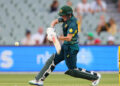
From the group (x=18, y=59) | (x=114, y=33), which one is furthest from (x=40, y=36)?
(x=114, y=33)

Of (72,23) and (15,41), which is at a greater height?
(72,23)

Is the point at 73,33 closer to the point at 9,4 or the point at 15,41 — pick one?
the point at 15,41

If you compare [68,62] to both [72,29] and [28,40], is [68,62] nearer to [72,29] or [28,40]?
[72,29]

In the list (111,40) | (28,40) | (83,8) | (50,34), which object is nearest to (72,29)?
(50,34)

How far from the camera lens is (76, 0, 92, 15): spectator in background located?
19.7 metres

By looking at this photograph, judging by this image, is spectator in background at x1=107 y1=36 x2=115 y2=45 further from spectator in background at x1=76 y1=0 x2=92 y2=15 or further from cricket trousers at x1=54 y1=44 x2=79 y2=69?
cricket trousers at x1=54 y1=44 x2=79 y2=69

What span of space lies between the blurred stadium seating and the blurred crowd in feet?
0.66

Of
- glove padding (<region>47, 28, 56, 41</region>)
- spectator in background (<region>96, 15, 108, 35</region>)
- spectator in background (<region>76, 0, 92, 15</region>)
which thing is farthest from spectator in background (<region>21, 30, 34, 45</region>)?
glove padding (<region>47, 28, 56, 41</region>)

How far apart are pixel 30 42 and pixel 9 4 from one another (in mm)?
2834

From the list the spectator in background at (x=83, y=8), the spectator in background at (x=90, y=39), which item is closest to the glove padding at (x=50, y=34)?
the spectator in background at (x=90, y=39)

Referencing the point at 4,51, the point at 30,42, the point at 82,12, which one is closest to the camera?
the point at 4,51

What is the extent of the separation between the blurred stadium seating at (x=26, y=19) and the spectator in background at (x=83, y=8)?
214mm

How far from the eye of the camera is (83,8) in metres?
19.8

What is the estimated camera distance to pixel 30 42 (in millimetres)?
18406
